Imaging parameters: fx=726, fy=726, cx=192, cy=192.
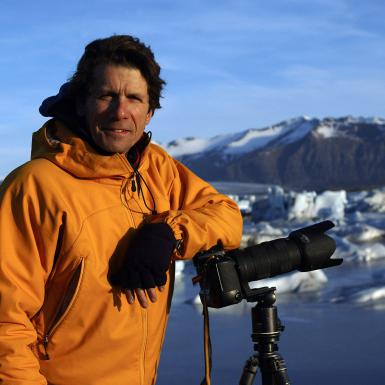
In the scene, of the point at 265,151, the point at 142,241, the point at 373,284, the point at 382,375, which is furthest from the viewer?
the point at 265,151

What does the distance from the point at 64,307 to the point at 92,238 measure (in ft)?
0.52

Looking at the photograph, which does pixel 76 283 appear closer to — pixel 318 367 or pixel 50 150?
pixel 50 150

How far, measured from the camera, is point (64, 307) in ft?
4.97

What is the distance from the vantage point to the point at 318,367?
3475 mm

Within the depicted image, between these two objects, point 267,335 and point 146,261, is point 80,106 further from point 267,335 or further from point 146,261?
point 267,335

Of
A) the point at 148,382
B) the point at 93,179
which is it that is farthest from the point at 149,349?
the point at 93,179

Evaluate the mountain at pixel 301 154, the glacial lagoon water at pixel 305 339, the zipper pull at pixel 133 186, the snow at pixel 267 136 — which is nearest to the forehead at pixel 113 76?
the zipper pull at pixel 133 186

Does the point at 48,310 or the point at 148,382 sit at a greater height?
the point at 48,310

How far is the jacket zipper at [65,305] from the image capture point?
1.51 meters

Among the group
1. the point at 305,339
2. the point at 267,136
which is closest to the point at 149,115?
the point at 305,339

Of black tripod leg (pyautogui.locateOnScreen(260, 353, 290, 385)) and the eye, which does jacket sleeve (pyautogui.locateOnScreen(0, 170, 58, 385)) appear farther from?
black tripod leg (pyautogui.locateOnScreen(260, 353, 290, 385))

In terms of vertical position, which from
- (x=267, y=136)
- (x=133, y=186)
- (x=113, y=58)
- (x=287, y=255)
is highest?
(x=267, y=136)

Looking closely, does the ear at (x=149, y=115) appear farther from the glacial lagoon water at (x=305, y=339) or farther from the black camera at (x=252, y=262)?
the glacial lagoon water at (x=305, y=339)

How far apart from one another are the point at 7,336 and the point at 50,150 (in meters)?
0.41
